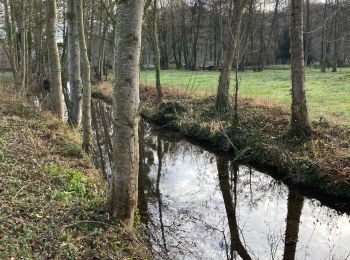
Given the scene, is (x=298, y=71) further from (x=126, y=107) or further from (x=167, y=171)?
(x=126, y=107)

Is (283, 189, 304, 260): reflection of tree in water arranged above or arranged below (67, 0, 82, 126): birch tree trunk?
below

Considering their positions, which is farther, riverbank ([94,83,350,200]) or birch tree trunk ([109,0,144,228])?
riverbank ([94,83,350,200])

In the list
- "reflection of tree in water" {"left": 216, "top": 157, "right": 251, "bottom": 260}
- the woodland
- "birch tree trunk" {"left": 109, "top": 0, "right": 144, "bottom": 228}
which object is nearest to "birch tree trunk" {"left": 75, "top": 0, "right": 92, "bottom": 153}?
the woodland

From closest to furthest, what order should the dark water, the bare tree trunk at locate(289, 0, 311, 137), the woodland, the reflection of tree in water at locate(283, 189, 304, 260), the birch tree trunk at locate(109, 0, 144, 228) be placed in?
the birch tree trunk at locate(109, 0, 144, 228)
the woodland
the dark water
the reflection of tree in water at locate(283, 189, 304, 260)
the bare tree trunk at locate(289, 0, 311, 137)

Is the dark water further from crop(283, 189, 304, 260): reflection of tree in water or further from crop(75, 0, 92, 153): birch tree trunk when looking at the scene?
crop(75, 0, 92, 153): birch tree trunk

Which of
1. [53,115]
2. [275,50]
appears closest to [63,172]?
[53,115]

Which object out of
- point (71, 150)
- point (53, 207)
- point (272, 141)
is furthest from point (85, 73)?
point (272, 141)

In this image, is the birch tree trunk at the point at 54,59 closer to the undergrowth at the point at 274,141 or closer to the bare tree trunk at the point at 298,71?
the undergrowth at the point at 274,141

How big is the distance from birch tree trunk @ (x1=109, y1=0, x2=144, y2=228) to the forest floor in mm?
405

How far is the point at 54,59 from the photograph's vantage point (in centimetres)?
1341

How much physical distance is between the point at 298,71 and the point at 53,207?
8615mm

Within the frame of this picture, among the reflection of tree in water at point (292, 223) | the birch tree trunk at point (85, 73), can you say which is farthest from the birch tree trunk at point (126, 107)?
the birch tree trunk at point (85, 73)

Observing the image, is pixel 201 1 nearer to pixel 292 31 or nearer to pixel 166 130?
pixel 166 130

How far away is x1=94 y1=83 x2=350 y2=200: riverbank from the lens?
10461mm
